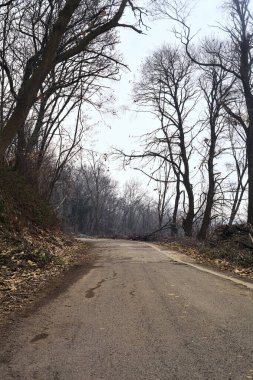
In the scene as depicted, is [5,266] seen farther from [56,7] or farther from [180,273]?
[56,7]

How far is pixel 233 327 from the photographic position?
541cm

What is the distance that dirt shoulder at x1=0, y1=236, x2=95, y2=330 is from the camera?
6.76 metres

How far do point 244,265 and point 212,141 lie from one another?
20708mm

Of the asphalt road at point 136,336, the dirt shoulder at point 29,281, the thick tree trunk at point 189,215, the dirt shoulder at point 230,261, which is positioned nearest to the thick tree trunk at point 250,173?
the dirt shoulder at point 230,261

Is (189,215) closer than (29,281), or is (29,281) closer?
(29,281)

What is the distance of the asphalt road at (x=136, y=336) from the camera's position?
3994 mm

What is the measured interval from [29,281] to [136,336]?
4521 millimetres

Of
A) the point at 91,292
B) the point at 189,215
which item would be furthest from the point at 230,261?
the point at 189,215

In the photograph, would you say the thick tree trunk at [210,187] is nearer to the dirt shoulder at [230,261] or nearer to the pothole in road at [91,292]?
the dirt shoulder at [230,261]

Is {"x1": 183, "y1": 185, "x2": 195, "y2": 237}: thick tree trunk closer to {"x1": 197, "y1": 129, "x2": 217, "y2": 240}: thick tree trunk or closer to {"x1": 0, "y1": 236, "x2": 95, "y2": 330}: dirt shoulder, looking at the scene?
{"x1": 197, "y1": 129, "x2": 217, "y2": 240}: thick tree trunk

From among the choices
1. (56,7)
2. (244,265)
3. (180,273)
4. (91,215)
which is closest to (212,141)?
(56,7)

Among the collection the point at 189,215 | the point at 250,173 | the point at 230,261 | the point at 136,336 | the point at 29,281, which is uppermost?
the point at 250,173

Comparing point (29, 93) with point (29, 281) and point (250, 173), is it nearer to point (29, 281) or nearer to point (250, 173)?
point (29, 281)

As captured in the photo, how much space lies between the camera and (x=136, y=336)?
5.09 meters
